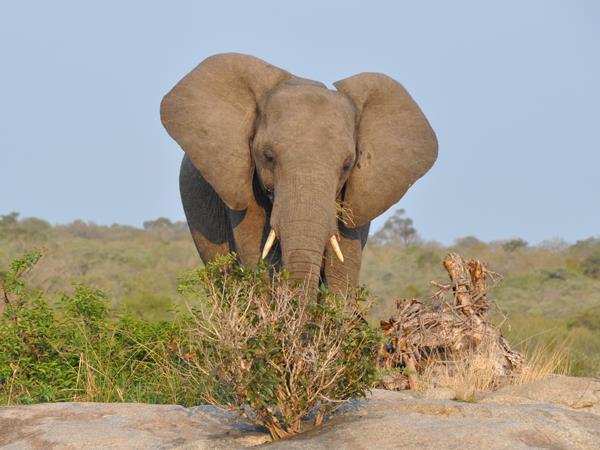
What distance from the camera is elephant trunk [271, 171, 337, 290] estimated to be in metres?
8.07

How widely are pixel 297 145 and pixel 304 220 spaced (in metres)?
0.73

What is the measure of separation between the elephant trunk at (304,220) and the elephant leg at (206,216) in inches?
87.2

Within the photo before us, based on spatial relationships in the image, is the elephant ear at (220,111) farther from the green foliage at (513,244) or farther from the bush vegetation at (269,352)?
the green foliage at (513,244)

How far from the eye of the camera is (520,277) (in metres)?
28.8

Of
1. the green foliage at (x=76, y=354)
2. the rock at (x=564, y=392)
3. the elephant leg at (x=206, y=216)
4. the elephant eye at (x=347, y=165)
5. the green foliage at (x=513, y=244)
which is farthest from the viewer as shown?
the green foliage at (x=513, y=244)

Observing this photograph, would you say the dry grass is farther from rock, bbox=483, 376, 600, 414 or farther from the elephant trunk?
the elephant trunk

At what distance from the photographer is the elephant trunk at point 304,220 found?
8070 millimetres

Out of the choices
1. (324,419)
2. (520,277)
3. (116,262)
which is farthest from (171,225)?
(324,419)

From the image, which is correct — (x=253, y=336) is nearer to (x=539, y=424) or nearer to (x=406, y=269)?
(x=539, y=424)

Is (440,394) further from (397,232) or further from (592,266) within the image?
(397,232)

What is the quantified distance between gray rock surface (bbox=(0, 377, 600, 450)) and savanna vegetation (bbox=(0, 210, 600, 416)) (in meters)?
0.22

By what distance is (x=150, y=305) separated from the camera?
752 inches

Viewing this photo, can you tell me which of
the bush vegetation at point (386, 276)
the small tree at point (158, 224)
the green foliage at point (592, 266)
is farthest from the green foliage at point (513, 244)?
the small tree at point (158, 224)

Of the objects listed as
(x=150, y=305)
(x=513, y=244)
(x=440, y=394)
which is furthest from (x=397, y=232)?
(x=440, y=394)
